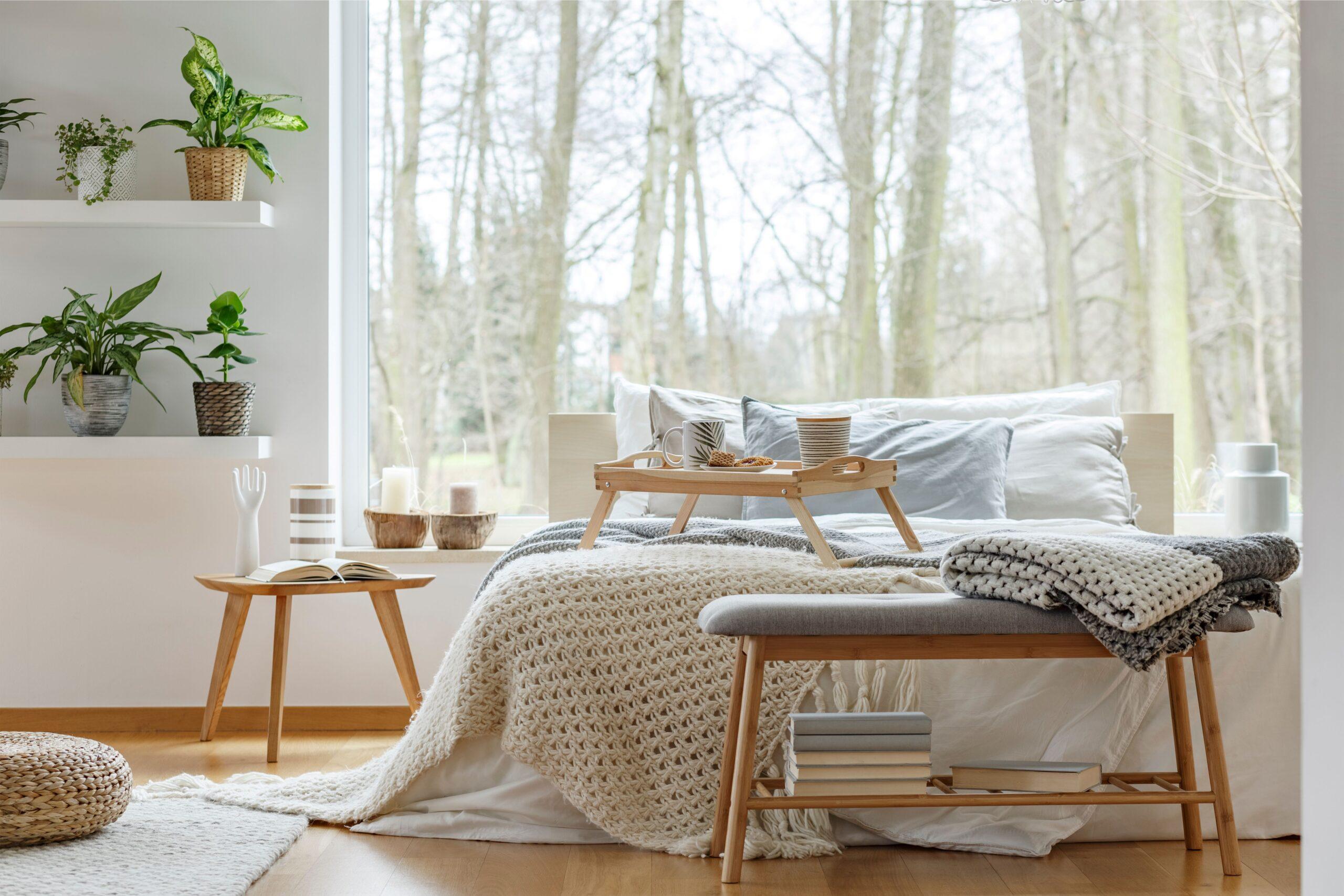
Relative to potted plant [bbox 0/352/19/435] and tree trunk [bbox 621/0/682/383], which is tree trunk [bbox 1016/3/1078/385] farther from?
potted plant [bbox 0/352/19/435]

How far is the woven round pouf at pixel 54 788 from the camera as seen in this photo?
81.0 inches

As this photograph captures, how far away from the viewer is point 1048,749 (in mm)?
2158

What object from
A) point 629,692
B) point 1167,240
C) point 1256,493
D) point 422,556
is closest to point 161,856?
point 629,692

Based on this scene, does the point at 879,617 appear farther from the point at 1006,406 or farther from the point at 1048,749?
the point at 1006,406

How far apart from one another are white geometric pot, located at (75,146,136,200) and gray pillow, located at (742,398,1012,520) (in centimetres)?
184

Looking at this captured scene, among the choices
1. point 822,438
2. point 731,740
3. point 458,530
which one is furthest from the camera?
point 458,530

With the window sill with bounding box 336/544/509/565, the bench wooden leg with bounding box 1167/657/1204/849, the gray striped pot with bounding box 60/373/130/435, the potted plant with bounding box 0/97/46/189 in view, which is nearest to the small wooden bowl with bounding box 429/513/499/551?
the window sill with bounding box 336/544/509/565

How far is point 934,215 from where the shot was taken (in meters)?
3.87

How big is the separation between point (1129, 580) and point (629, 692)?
0.87 meters

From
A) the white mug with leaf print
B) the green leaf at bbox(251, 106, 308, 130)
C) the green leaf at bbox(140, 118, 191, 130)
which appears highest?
the green leaf at bbox(251, 106, 308, 130)

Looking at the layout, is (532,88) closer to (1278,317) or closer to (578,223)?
(578,223)

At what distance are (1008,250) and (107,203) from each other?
8.86 ft

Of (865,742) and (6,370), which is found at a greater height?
(6,370)

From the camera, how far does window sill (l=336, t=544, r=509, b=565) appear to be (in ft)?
11.2
